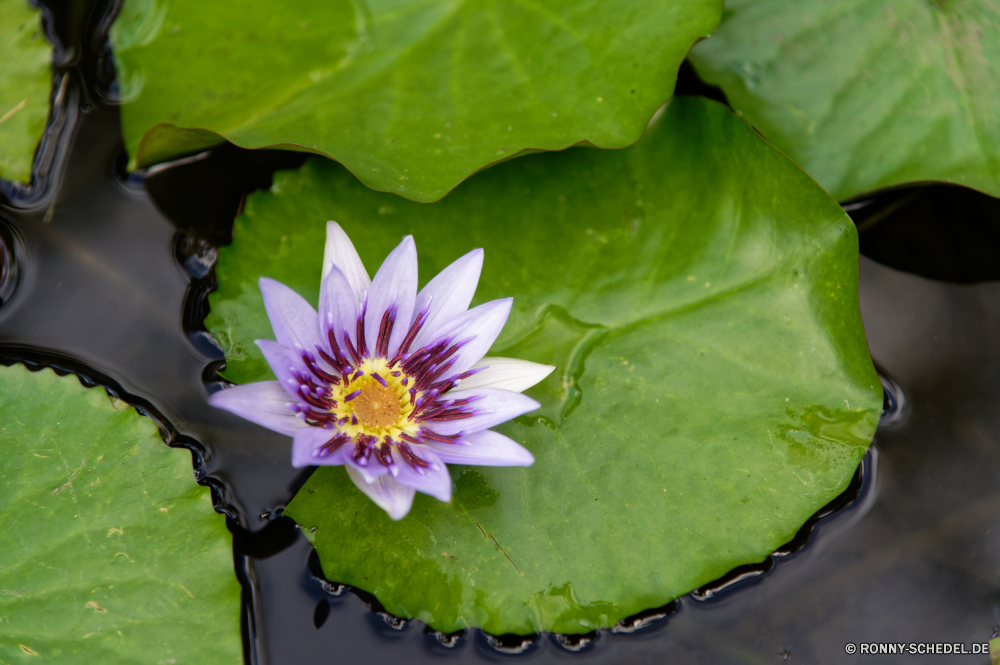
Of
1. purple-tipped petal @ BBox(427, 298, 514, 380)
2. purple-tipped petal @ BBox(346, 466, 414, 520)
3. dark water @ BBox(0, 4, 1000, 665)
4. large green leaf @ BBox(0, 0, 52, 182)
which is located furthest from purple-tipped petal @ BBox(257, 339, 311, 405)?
large green leaf @ BBox(0, 0, 52, 182)

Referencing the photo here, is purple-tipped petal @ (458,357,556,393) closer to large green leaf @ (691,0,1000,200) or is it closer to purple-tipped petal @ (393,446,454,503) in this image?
purple-tipped petal @ (393,446,454,503)

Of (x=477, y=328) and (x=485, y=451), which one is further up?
(x=477, y=328)

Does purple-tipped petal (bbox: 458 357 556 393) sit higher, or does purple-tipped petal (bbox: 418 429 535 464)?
purple-tipped petal (bbox: 458 357 556 393)

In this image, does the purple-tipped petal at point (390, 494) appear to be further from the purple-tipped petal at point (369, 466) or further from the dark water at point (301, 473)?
the dark water at point (301, 473)

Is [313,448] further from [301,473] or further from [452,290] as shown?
[301,473]

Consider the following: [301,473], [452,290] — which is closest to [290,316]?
[452,290]

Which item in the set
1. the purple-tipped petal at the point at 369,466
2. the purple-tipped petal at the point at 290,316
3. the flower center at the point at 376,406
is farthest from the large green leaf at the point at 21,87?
the purple-tipped petal at the point at 369,466

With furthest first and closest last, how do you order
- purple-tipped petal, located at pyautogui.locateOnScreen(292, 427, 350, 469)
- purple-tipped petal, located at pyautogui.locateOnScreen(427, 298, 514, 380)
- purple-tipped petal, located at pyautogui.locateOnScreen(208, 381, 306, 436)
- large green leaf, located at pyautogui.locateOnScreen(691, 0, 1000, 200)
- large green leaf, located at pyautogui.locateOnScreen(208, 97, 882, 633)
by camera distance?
1. large green leaf, located at pyautogui.locateOnScreen(691, 0, 1000, 200)
2. large green leaf, located at pyautogui.locateOnScreen(208, 97, 882, 633)
3. purple-tipped petal, located at pyautogui.locateOnScreen(427, 298, 514, 380)
4. purple-tipped petal, located at pyautogui.locateOnScreen(208, 381, 306, 436)
5. purple-tipped petal, located at pyautogui.locateOnScreen(292, 427, 350, 469)
